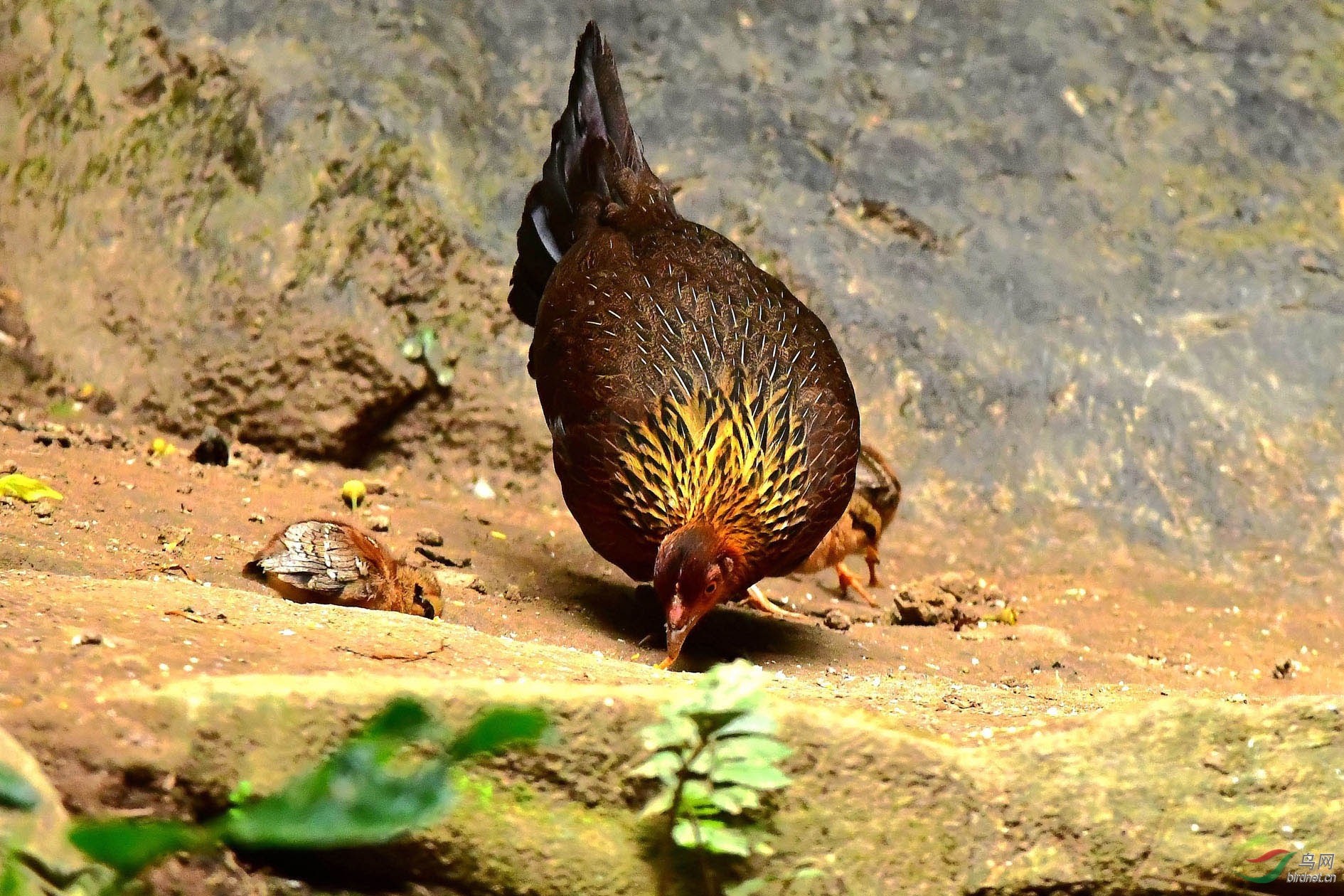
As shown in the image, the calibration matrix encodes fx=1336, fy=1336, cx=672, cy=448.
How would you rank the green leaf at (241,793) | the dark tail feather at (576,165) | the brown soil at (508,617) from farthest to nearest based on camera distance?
the dark tail feather at (576,165) → the brown soil at (508,617) → the green leaf at (241,793)

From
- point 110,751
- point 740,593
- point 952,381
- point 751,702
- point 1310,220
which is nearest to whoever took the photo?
point 110,751

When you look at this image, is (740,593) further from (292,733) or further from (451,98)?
(451,98)

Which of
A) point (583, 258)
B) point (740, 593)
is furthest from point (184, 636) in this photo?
point (583, 258)

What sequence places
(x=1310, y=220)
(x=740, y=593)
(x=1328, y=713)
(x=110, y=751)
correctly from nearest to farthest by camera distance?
(x=110, y=751), (x=1328, y=713), (x=740, y=593), (x=1310, y=220)

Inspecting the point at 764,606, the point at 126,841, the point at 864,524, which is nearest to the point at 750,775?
the point at 126,841

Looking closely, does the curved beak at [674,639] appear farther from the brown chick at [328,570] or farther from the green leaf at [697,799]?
the green leaf at [697,799]

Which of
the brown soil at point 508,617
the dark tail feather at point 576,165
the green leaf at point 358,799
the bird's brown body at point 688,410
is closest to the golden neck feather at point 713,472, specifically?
the bird's brown body at point 688,410

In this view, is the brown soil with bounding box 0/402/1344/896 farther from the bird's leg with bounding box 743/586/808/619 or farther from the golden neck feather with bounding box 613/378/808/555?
the golden neck feather with bounding box 613/378/808/555
